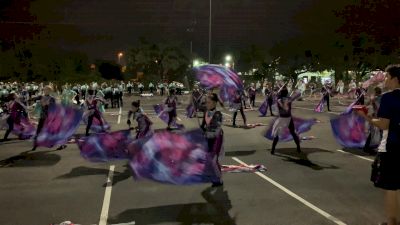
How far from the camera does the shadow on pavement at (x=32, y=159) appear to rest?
496 inches

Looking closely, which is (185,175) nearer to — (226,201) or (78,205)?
(226,201)

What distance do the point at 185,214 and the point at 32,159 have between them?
712 cm

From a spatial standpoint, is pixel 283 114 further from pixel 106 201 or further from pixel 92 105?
pixel 92 105

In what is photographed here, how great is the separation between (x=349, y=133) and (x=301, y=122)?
1.78 meters

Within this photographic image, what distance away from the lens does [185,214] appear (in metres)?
7.71

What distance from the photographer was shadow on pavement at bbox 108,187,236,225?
7.35 m

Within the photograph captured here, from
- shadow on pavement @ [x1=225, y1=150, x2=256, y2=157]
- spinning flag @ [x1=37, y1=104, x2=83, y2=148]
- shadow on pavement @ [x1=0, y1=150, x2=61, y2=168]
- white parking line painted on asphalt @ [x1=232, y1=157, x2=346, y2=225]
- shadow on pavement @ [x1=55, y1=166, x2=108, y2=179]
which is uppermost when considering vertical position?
spinning flag @ [x1=37, y1=104, x2=83, y2=148]

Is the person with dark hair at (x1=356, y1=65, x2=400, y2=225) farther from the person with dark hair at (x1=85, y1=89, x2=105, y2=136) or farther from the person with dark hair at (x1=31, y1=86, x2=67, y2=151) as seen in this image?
the person with dark hair at (x1=85, y1=89, x2=105, y2=136)

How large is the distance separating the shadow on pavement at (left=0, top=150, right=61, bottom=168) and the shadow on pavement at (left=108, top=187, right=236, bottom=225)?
5510 mm

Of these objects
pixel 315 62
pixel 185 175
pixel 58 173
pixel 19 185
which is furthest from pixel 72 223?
pixel 315 62

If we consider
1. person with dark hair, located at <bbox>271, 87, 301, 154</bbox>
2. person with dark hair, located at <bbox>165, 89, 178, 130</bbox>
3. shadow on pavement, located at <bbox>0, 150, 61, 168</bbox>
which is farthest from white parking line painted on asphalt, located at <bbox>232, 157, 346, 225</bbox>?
person with dark hair, located at <bbox>165, 89, 178, 130</bbox>

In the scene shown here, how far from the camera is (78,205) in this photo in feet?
27.5

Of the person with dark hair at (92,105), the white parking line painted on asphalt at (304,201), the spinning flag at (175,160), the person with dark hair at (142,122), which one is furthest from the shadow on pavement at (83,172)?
the person with dark hair at (92,105)

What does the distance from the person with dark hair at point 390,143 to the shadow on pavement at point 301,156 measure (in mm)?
5355
